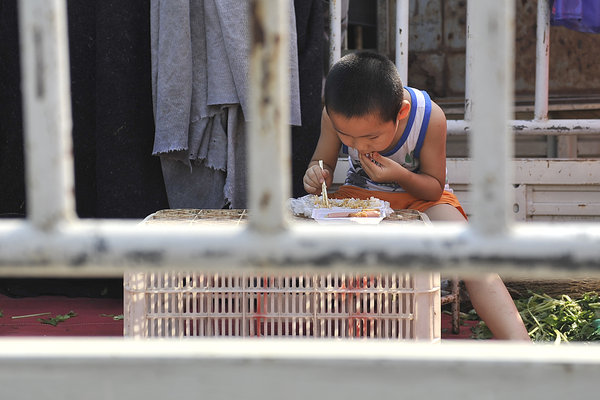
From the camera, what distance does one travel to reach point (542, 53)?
3057 mm

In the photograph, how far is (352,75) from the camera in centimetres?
230

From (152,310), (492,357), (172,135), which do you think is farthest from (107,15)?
(492,357)

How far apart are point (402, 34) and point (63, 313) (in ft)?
6.30

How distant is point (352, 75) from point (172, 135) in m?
0.84

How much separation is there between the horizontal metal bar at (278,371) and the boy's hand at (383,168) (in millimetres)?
1712

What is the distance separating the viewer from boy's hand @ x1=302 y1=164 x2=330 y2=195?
8.20 feet

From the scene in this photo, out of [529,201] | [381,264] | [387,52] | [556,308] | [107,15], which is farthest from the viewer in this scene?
[387,52]

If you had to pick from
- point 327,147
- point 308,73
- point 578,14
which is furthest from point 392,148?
point 578,14

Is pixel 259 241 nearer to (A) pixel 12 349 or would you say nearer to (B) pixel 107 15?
(A) pixel 12 349

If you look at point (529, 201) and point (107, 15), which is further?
point (529, 201)

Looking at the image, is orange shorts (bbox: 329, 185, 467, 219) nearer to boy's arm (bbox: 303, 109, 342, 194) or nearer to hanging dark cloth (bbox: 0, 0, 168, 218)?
boy's arm (bbox: 303, 109, 342, 194)

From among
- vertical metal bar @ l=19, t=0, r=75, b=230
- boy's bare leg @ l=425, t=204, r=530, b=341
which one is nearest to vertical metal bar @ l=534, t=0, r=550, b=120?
boy's bare leg @ l=425, t=204, r=530, b=341

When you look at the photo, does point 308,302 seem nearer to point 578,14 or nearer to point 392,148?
point 392,148

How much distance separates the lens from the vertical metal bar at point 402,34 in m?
3.01
